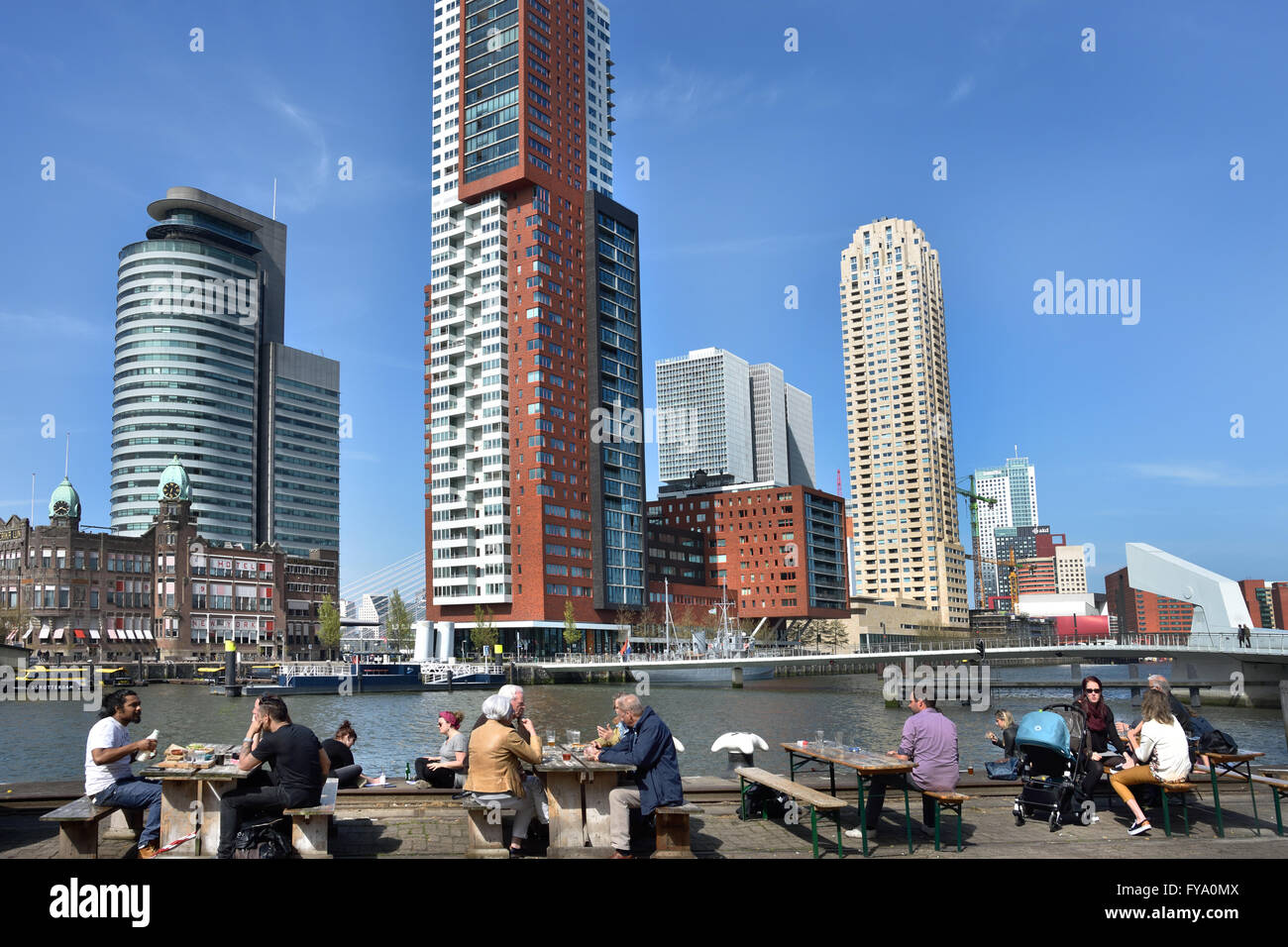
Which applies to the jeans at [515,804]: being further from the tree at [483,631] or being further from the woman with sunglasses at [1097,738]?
the tree at [483,631]

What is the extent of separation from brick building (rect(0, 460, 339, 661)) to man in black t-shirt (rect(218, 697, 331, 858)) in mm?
120140

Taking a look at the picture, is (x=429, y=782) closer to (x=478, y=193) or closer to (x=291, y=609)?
(x=478, y=193)

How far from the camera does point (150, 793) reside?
33.3 feet

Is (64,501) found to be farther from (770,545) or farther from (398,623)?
(770,545)

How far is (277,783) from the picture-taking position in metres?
9.52

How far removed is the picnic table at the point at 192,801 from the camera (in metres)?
9.66

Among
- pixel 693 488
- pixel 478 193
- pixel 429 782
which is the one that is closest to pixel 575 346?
pixel 478 193

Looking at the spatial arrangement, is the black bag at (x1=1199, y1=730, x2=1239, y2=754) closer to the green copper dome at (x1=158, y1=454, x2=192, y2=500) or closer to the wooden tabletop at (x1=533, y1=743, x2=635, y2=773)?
the wooden tabletop at (x1=533, y1=743, x2=635, y2=773)

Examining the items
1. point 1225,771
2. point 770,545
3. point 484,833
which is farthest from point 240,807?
point 770,545

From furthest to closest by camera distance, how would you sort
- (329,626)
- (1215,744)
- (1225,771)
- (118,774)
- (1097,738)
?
1. (329,626)
2. (1225,771)
3. (1215,744)
4. (1097,738)
5. (118,774)

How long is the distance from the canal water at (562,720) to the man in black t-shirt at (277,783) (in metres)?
15.6

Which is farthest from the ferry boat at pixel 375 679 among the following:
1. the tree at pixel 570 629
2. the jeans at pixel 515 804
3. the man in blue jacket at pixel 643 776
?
the man in blue jacket at pixel 643 776

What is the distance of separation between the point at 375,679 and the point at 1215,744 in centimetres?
8694
